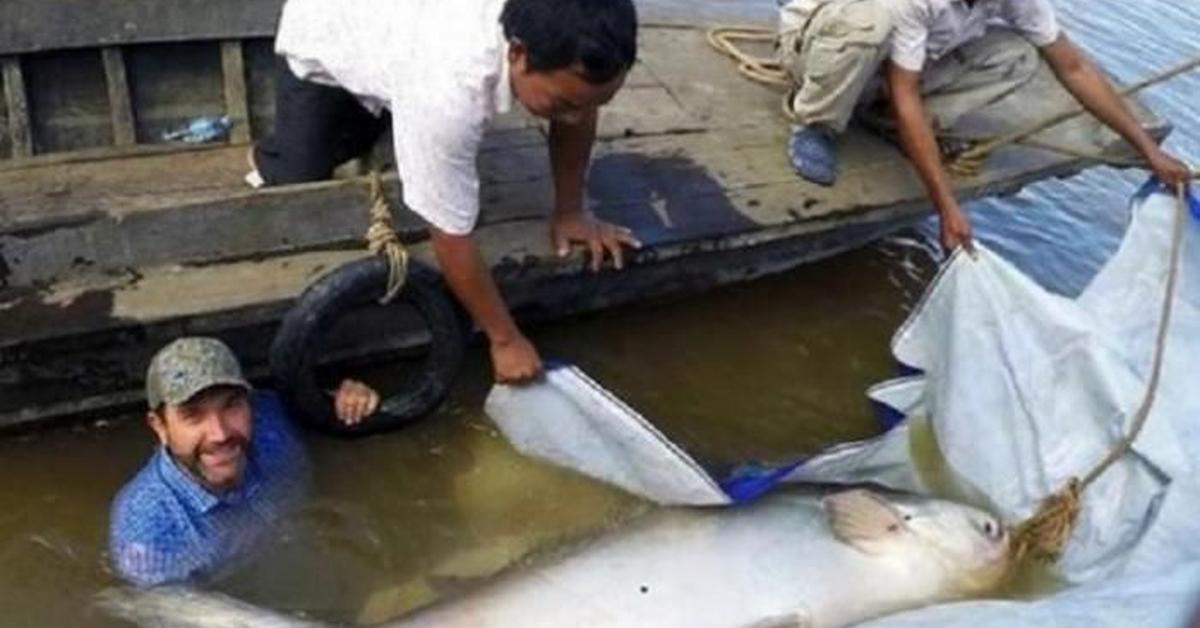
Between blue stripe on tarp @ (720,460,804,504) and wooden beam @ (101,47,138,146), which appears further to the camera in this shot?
wooden beam @ (101,47,138,146)

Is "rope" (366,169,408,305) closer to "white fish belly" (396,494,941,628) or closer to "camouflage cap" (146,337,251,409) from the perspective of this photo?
"camouflage cap" (146,337,251,409)

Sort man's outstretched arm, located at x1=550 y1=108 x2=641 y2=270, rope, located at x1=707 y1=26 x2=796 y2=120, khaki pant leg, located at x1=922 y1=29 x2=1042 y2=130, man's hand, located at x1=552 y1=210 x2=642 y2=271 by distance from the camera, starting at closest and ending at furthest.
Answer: man's outstretched arm, located at x1=550 y1=108 x2=641 y2=270
man's hand, located at x1=552 y1=210 x2=642 y2=271
khaki pant leg, located at x1=922 y1=29 x2=1042 y2=130
rope, located at x1=707 y1=26 x2=796 y2=120

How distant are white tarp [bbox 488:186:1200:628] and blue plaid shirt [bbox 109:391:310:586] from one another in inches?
28.3

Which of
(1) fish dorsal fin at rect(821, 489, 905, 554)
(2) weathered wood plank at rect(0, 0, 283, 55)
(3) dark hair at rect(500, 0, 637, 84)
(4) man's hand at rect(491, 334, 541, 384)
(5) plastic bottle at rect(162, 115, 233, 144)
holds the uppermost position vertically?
(3) dark hair at rect(500, 0, 637, 84)

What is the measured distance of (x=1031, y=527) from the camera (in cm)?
415

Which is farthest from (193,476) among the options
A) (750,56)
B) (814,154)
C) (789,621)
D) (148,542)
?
(750,56)

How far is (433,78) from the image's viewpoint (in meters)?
3.71

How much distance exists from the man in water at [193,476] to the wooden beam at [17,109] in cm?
166

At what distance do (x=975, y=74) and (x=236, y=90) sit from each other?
2.85 metres

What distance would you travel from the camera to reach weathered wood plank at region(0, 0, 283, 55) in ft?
15.9

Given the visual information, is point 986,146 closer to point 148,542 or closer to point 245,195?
point 245,195

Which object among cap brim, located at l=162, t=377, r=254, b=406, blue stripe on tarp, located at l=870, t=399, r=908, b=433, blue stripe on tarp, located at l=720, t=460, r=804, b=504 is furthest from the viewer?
blue stripe on tarp, located at l=870, t=399, r=908, b=433

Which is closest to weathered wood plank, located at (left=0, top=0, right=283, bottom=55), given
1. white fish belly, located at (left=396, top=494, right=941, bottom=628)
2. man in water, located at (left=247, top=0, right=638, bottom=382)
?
man in water, located at (left=247, top=0, right=638, bottom=382)

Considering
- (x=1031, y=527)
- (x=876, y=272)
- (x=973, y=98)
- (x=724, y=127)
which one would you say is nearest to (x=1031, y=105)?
(x=973, y=98)
